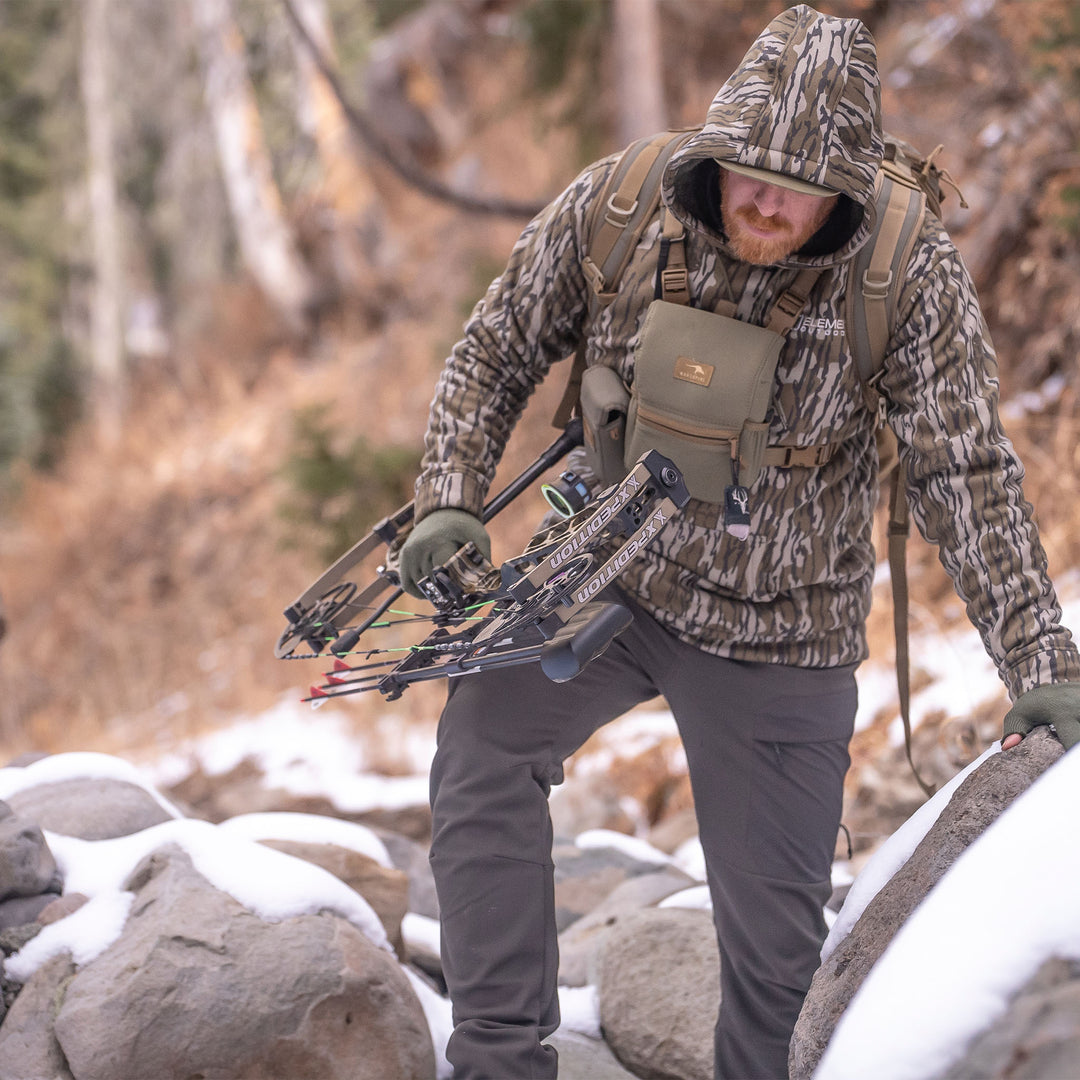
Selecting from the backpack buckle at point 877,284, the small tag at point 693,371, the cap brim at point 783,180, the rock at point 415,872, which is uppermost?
the cap brim at point 783,180

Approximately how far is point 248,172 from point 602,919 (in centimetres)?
1296

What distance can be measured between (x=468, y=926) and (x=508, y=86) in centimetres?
1381

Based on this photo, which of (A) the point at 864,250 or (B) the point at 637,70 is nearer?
(A) the point at 864,250

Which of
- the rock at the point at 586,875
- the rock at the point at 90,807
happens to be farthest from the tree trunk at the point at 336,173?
the rock at the point at 90,807

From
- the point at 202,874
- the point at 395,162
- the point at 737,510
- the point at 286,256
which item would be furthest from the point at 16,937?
the point at 286,256

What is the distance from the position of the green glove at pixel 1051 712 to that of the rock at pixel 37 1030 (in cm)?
223

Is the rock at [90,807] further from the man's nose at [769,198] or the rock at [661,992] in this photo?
the man's nose at [769,198]

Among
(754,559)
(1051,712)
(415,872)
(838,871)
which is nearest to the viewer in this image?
(1051,712)

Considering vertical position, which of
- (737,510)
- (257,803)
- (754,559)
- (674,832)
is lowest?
(257,803)

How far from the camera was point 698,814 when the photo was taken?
2818mm

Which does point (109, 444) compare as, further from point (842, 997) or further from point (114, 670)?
point (842, 997)

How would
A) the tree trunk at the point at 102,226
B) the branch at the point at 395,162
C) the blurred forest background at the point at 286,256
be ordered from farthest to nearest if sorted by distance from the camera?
the tree trunk at the point at 102,226
the branch at the point at 395,162
the blurred forest background at the point at 286,256

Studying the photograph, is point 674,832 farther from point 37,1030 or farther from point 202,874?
point 37,1030

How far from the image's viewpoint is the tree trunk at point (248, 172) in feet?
45.2
